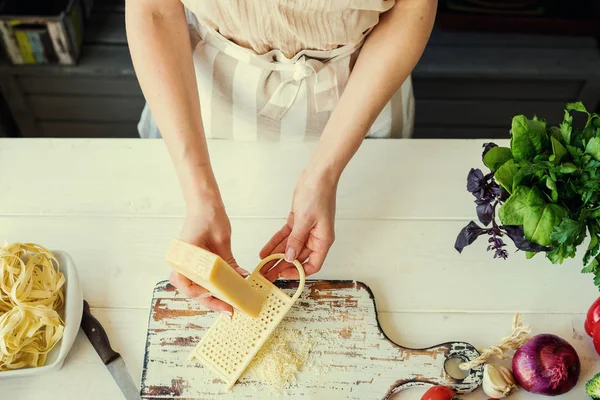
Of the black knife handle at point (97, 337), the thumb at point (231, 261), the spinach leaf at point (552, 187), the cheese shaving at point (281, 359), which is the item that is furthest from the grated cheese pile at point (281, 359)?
the spinach leaf at point (552, 187)

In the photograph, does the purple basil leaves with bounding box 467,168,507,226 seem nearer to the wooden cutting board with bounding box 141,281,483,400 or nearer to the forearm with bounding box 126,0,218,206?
the wooden cutting board with bounding box 141,281,483,400

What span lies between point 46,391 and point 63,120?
1213 mm

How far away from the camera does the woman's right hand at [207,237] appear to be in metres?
0.88

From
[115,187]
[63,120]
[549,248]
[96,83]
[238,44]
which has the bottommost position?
[63,120]

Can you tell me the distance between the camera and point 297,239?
A: 3.05 ft

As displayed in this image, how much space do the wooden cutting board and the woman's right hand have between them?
6cm

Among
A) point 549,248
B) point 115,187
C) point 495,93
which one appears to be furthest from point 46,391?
point 495,93

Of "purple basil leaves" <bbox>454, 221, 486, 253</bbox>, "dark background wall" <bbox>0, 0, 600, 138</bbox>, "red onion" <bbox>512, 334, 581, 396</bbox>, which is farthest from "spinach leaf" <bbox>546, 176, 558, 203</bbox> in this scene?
"dark background wall" <bbox>0, 0, 600, 138</bbox>

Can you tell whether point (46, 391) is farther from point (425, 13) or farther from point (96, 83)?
point (96, 83)

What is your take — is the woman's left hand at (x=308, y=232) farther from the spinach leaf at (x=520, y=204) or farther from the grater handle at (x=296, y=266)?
the spinach leaf at (x=520, y=204)

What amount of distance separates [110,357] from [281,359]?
0.27 m

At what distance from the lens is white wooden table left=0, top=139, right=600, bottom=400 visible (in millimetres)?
946

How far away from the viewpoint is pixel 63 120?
74.2 inches

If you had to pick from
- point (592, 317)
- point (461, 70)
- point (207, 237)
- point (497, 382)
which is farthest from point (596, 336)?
point (461, 70)
